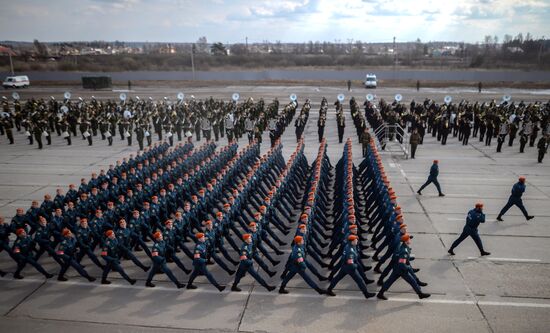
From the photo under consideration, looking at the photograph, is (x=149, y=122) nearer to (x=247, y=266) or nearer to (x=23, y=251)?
(x=23, y=251)

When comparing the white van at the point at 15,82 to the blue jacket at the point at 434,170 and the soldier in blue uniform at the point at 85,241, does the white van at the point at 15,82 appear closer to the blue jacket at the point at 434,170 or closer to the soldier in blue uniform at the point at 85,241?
the soldier in blue uniform at the point at 85,241

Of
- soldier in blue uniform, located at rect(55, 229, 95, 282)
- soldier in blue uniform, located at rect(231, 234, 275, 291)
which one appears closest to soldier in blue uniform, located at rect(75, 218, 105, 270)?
soldier in blue uniform, located at rect(55, 229, 95, 282)

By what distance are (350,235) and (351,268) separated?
702mm

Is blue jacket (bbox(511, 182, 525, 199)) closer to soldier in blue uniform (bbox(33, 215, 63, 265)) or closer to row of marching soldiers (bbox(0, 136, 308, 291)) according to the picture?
row of marching soldiers (bbox(0, 136, 308, 291))

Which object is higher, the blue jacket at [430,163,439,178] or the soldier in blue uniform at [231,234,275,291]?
the blue jacket at [430,163,439,178]

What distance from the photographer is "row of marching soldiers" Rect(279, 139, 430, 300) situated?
7703 mm

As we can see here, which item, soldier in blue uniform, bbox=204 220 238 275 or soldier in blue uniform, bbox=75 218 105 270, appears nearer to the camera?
soldier in blue uniform, bbox=204 220 238 275

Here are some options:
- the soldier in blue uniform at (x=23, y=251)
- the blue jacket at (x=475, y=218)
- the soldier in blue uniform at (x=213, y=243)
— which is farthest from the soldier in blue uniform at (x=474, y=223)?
the soldier in blue uniform at (x=23, y=251)

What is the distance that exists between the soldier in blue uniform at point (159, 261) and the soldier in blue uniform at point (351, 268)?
120 inches

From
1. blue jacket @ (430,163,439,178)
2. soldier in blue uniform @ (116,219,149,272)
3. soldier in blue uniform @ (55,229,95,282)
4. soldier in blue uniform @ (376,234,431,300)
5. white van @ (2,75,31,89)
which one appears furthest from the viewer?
white van @ (2,75,31,89)

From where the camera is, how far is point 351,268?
753cm

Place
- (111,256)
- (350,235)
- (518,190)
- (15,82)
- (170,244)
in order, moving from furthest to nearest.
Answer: (15,82), (518,190), (170,244), (111,256), (350,235)

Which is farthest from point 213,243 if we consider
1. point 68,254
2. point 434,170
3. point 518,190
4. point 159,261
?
point 518,190

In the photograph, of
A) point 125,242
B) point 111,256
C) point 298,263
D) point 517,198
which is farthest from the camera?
point 517,198
